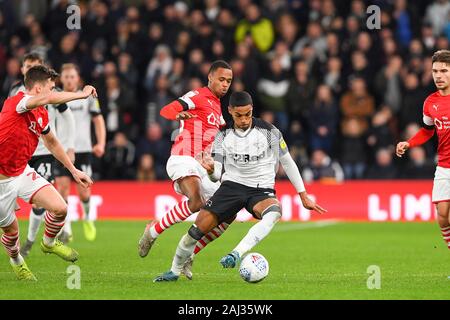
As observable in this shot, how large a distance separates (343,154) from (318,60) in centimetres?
219

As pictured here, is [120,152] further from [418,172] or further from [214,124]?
[214,124]

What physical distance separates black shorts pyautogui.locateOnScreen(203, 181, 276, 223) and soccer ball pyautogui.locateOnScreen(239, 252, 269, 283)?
617 mm

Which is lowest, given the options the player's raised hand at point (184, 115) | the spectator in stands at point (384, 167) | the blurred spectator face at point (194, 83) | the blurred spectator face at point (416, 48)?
the spectator in stands at point (384, 167)

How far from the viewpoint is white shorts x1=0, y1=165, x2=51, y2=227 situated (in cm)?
1038

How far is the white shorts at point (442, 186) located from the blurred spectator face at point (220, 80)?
258 cm

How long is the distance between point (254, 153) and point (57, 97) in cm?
212

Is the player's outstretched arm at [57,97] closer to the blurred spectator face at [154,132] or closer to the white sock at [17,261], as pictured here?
the white sock at [17,261]

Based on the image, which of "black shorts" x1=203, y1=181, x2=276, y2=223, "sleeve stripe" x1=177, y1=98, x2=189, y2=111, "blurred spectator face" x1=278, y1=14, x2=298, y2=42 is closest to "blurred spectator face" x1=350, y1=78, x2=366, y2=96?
"blurred spectator face" x1=278, y1=14, x2=298, y2=42

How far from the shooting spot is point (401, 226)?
769 inches

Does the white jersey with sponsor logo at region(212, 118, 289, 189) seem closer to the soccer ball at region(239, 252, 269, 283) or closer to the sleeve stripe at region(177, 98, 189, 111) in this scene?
the soccer ball at region(239, 252, 269, 283)

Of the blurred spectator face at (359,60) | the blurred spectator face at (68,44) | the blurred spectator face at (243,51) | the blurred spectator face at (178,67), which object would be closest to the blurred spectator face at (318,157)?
the blurred spectator face at (359,60)

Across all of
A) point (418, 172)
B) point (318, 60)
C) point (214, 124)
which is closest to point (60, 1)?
point (318, 60)

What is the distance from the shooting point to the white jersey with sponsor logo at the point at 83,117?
15633 mm

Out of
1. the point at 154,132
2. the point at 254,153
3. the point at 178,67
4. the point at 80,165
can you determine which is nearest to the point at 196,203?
the point at 254,153
